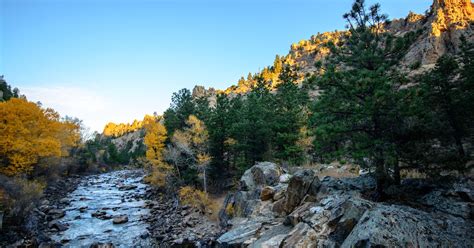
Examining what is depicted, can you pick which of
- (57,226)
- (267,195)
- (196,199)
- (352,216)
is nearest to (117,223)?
(57,226)

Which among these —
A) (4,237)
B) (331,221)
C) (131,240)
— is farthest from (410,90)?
(4,237)

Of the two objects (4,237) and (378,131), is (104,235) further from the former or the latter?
(378,131)

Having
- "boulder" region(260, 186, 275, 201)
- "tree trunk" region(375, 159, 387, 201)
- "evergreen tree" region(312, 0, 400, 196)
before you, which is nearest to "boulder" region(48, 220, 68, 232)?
"boulder" region(260, 186, 275, 201)

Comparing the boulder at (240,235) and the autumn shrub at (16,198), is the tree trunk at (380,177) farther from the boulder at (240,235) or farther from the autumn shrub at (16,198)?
the autumn shrub at (16,198)

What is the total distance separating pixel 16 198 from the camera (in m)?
22.1

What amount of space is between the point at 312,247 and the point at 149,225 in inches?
805

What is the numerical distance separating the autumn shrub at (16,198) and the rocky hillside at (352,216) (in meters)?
18.1

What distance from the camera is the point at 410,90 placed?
Result: 11.7m

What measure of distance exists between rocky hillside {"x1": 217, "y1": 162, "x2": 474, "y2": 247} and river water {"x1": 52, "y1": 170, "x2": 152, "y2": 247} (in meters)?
9.28

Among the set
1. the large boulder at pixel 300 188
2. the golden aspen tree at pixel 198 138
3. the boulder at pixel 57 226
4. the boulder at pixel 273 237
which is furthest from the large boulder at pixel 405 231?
the boulder at pixel 57 226

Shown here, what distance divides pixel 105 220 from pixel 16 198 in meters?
8.33

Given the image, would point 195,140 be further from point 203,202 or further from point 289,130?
point 289,130

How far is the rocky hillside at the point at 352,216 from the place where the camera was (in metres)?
7.32

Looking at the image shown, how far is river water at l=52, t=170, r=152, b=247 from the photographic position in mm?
21109
